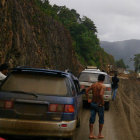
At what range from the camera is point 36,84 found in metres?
5.12

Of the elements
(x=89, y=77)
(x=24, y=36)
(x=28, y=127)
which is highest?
(x=24, y=36)

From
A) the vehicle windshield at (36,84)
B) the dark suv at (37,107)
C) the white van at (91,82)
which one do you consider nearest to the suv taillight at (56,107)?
the dark suv at (37,107)

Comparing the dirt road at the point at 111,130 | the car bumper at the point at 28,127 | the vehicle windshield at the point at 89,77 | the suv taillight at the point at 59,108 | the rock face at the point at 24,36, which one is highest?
the rock face at the point at 24,36

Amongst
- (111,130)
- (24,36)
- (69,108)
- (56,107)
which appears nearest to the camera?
(56,107)

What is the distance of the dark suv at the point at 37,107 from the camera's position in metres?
4.81

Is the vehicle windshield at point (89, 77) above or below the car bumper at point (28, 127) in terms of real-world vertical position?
above

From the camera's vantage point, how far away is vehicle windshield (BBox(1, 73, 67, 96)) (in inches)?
199

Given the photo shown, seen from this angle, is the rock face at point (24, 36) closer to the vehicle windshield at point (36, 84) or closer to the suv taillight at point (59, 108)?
the vehicle windshield at point (36, 84)

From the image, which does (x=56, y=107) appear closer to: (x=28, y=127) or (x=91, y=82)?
(x=28, y=127)

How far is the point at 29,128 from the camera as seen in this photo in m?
4.81

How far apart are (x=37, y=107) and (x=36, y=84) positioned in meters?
0.52

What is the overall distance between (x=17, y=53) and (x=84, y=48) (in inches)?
2041

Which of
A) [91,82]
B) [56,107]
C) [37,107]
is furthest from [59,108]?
[91,82]

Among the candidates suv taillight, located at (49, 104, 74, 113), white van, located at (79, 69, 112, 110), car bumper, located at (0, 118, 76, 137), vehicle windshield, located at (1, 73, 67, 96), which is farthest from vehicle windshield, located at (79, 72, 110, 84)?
car bumper, located at (0, 118, 76, 137)
